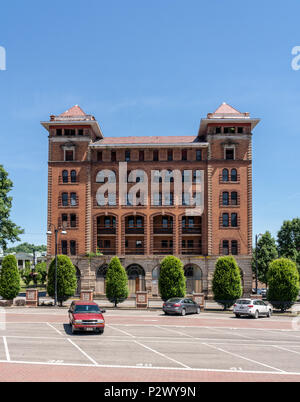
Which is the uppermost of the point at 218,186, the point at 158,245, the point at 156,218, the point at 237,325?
the point at 218,186

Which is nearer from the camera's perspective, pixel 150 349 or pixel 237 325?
pixel 150 349

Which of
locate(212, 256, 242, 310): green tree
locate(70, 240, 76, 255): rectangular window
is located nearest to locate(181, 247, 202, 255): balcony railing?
locate(70, 240, 76, 255): rectangular window

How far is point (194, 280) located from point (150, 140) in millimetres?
20046

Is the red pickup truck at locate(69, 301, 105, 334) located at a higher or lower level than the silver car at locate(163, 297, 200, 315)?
higher

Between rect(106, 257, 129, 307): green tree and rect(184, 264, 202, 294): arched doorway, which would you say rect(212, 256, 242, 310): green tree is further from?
rect(184, 264, 202, 294): arched doorway

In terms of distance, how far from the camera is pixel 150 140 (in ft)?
199

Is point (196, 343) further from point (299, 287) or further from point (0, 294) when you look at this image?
point (0, 294)

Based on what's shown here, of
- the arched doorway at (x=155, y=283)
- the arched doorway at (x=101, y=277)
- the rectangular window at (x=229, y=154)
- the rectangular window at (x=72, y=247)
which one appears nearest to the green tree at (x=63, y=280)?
the rectangular window at (x=72, y=247)

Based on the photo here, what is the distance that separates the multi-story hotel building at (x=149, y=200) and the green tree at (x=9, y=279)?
13.2m

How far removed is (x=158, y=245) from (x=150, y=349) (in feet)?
133

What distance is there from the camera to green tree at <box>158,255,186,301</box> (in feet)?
140

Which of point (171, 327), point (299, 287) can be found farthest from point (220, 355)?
point (299, 287)

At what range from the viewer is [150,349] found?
1802 centimetres

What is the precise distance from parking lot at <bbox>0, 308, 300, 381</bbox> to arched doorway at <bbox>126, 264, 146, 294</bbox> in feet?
96.5
